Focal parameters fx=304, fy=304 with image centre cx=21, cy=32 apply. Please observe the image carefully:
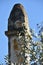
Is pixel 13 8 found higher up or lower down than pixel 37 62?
higher up

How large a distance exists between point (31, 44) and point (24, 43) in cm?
21

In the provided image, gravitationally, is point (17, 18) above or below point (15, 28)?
above

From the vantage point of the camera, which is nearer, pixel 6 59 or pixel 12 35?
pixel 6 59

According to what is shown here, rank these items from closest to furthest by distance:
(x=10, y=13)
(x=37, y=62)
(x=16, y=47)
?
(x=37, y=62)
(x=16, y=47)
(x=10, y=13)

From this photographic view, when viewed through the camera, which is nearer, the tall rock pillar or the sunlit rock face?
the tall rock pillar

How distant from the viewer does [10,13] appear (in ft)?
45.1

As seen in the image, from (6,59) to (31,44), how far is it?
3.90 feet

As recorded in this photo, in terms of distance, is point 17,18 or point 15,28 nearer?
point 15,28

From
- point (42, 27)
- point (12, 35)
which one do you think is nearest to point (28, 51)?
point (42, 27)

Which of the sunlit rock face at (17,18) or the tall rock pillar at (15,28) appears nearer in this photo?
the tall rock pillar at (15,28)

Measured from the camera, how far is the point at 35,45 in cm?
863

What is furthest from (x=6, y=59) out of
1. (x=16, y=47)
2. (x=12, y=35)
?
(x=12, y=35)

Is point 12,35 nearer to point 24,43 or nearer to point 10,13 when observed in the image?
point 10,13

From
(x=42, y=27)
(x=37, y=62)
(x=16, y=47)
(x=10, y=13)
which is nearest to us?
(x=37, y=62)
